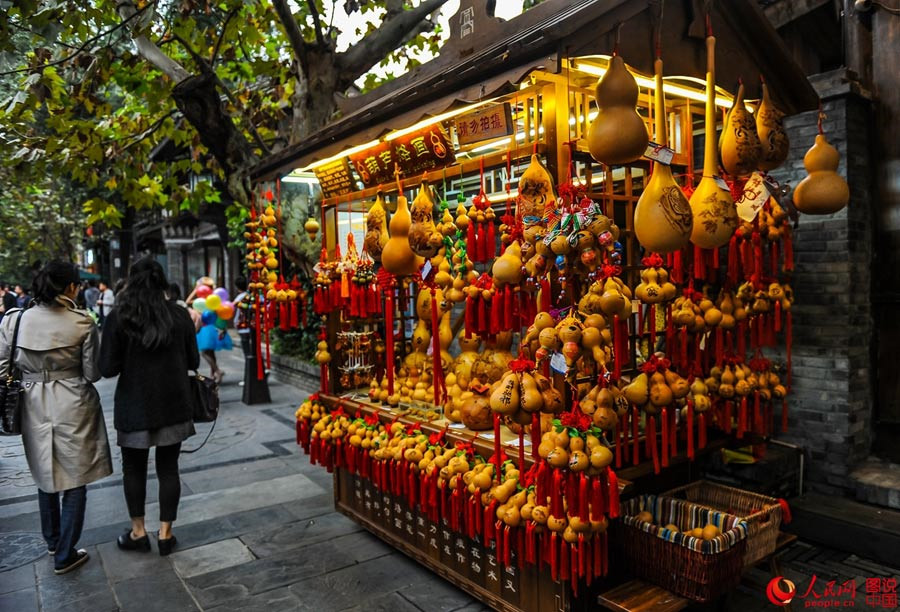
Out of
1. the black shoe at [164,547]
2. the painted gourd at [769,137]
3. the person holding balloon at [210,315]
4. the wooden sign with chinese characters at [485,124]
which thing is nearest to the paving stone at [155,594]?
the black shoe at [164,547]

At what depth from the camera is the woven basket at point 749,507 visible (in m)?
3.01

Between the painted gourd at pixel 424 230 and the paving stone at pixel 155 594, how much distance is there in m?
2.53

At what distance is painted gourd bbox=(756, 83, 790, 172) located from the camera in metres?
3.01

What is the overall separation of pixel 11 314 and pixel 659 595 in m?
4.30

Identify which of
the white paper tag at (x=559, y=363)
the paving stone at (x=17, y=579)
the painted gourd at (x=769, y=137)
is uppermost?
the painted gourd at (x=769, y=137)

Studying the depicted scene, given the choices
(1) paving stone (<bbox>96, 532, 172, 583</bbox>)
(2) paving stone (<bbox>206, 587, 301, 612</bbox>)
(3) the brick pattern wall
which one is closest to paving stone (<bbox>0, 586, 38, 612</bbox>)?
(1) paving stone (<bbox>96, 532, 172, 583</bbox>)

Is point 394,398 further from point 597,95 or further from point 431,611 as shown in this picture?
point 597,95

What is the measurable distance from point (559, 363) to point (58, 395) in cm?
342

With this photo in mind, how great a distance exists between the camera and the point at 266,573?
395cm

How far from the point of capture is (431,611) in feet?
11.3

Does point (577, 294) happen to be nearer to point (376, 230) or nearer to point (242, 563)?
point (376, 230)

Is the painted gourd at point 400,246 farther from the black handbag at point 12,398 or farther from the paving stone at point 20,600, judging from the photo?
the paving stone at point 20,600

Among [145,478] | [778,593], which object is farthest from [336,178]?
[778,593]

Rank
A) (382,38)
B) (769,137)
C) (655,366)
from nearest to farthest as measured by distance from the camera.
A: (655,366)
(769,137)
(382,38)
